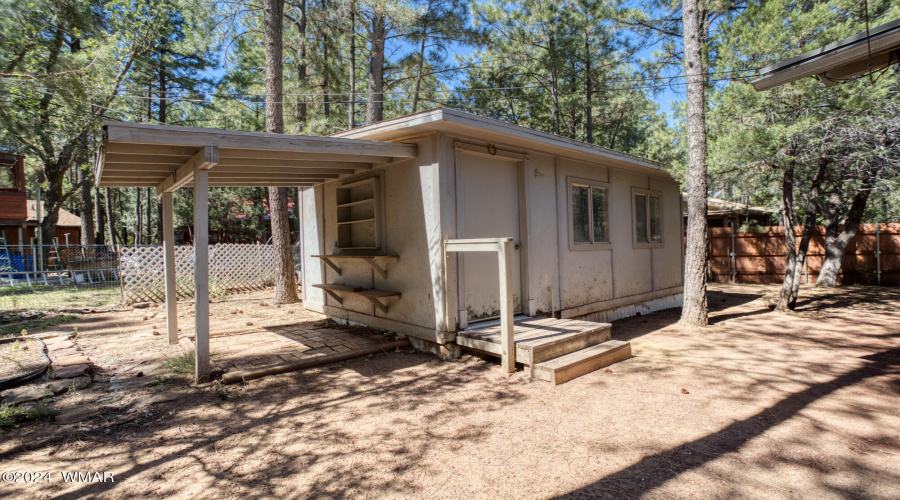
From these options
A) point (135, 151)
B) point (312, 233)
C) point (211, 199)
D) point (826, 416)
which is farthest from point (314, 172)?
point (211, 199)

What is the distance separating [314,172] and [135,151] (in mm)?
2210

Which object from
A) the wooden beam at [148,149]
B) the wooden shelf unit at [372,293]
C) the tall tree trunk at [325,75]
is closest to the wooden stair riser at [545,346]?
the wooden shelf unit at [372,293]

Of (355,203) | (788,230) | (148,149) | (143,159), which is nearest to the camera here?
(148,149)

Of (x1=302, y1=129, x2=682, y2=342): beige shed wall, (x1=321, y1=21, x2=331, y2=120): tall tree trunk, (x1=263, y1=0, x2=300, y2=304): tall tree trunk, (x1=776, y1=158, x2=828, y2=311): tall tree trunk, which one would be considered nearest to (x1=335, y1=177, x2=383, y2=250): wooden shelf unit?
(x1=302, y1=129, x2=682, y2=342): beige shed wall

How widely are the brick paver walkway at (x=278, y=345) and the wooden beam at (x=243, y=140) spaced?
7.36 ft

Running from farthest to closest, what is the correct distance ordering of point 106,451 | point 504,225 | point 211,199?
1. point 211,199
2. point 504,225
3. point 106,451

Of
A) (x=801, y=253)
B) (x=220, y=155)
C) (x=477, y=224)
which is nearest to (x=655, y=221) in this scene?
(x=801, y=253)

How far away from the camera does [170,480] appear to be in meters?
2.47

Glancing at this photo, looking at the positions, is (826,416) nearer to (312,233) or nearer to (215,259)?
(312,233)

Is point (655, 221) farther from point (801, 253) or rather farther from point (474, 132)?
point (474, 132)

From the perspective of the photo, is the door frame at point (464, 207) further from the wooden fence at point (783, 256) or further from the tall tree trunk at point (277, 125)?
the wooden fence at point (783, 256)

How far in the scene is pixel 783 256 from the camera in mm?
12719

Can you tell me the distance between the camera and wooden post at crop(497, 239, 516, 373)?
4.04 m

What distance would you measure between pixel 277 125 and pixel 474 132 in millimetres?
5395
